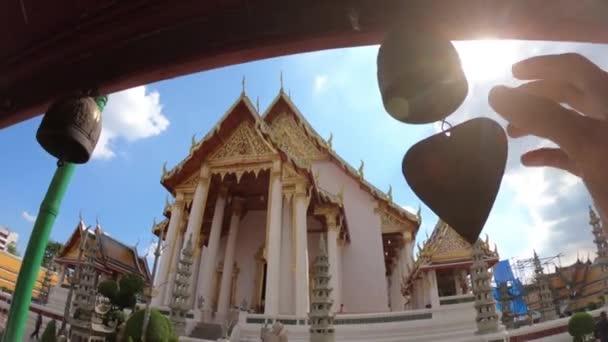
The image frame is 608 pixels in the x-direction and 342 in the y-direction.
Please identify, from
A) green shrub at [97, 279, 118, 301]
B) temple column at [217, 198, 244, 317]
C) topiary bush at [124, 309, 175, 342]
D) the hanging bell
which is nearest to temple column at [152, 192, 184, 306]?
green shrub at [97, 279, 118, 301]

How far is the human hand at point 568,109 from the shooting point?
63cm

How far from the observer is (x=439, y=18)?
3.56 feet

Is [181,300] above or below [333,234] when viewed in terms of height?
below

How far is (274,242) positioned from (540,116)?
8474 mm

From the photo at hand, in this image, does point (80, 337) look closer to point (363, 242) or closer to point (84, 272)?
point (84, 272)

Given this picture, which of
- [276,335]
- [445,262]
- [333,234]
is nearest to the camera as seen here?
[276,335]

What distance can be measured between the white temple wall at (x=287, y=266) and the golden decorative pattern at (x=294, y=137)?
432cm

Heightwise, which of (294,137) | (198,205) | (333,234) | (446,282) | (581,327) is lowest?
(581,327)

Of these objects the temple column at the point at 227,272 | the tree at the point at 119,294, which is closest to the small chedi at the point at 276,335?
the tree at the point at 119,294

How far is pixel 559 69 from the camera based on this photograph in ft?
2.29

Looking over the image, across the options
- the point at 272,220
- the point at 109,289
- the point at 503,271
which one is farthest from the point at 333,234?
the point at 503,271

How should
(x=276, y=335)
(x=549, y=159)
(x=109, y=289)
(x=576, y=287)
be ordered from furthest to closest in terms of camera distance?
1. (x=576, y=287)
2. (x=109, y=289)
3. (x=276, y=335)
4. (x=549, y=159)

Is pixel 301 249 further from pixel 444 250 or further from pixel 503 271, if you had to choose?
pixel 503 271

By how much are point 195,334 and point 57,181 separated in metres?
6.95
